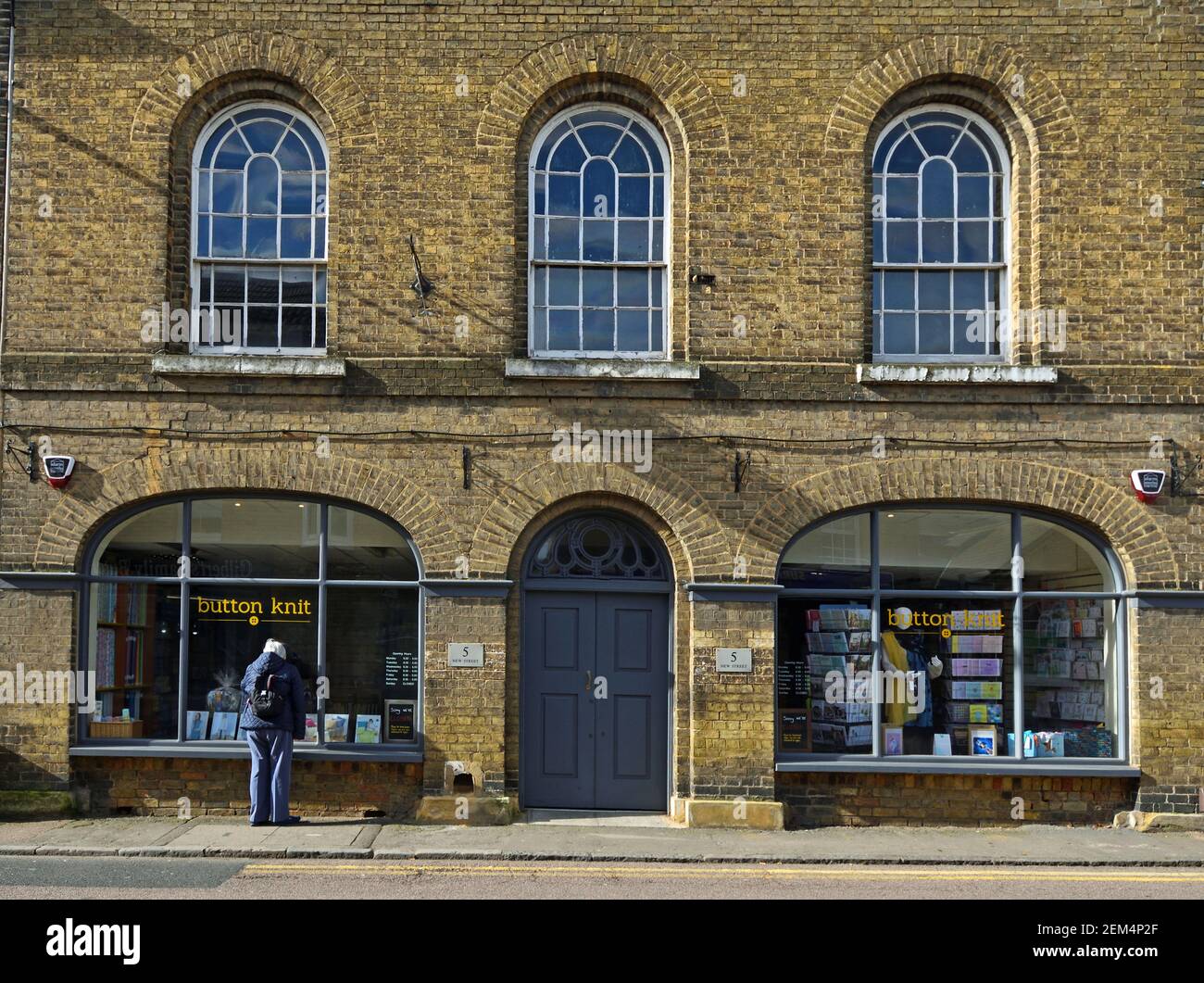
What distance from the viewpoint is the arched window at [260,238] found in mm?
13305

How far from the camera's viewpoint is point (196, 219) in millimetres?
13320

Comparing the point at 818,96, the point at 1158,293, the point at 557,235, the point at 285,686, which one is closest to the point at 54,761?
the point at 285,686

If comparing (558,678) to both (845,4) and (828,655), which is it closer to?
(828,655)

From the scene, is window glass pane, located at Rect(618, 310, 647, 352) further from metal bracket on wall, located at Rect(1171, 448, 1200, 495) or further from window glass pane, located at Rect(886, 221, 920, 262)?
metal bracket on wall, located at Rect(1171, 448, 1200, 495)

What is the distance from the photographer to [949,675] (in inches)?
518

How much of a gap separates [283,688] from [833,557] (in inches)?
212

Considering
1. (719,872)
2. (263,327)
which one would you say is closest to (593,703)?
(719,872)

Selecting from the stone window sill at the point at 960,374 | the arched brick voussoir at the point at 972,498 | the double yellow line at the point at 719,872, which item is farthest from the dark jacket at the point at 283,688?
the stone window sill at the point at 960,374

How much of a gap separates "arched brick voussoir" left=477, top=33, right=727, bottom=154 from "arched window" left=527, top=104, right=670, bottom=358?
1.22 ft

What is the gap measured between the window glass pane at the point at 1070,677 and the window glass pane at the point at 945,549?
566mm

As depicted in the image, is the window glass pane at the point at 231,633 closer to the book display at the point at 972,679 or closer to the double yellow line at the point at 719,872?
the double yellow line at the point at 719,872

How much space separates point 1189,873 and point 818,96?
7.85 m

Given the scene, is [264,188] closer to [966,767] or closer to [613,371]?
[613,371]

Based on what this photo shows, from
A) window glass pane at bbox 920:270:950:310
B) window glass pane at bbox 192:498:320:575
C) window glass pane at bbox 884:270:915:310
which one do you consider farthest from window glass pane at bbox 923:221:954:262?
window glass pane at bbox 192:498:320:575
